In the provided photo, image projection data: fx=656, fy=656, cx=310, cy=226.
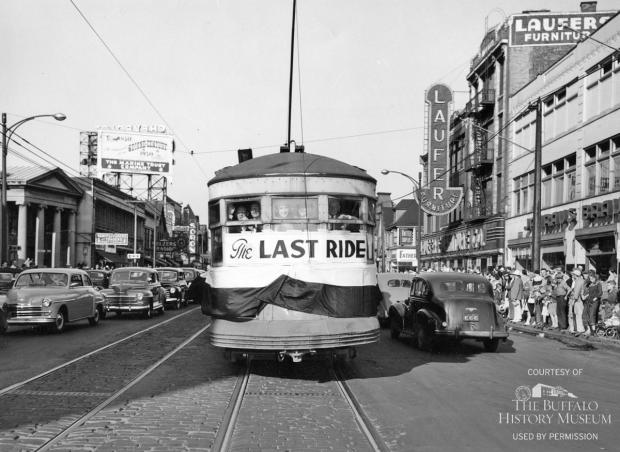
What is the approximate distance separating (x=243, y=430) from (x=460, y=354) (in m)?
7.74

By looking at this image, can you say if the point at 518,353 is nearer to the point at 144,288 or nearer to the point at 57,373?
the point at 57,373

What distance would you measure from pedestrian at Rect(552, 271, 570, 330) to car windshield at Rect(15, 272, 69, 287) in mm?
12818

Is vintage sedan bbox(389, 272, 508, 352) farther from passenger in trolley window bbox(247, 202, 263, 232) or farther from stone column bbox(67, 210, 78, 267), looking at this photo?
stone column bbox(67, 210, 78, 267)

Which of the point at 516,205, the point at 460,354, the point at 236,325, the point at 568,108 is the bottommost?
the point at 460,354

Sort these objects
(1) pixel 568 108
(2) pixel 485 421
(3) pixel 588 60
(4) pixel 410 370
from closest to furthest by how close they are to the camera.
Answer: (2) pixel 485 421 → (4) pixel 410 370 → (3) pixel 588 60 → (1) pixel 568 108

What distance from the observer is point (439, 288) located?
13805mm

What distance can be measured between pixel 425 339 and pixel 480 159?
27123 mm

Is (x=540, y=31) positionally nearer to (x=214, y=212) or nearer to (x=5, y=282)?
(x=5, y=282)

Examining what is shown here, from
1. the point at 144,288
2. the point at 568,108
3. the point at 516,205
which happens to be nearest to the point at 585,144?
the point at 568,108

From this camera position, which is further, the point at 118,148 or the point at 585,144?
the point at 118,148

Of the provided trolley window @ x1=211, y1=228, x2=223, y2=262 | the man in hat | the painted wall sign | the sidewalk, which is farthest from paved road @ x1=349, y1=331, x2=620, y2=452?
the painted wall sign

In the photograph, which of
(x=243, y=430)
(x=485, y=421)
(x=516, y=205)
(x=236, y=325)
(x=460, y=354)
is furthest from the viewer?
(x=516, y=205)

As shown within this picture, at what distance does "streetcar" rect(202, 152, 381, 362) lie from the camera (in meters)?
9.05

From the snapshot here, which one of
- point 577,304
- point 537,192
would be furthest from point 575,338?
point 537,192
